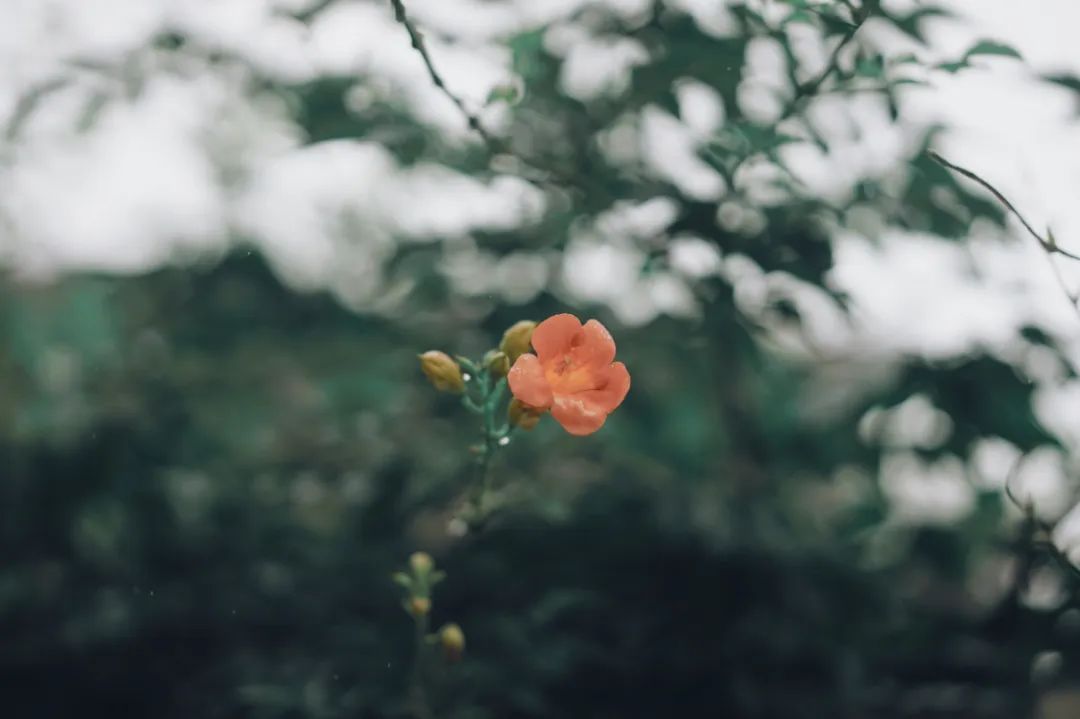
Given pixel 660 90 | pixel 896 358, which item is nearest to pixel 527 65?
pixel 660 90

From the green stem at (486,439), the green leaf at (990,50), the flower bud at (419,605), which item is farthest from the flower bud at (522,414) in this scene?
the green leaf at (990,50)

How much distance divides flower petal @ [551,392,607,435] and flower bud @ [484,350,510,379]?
66mm

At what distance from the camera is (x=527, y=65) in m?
1.06

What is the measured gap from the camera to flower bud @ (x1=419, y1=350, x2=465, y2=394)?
0.97 metres

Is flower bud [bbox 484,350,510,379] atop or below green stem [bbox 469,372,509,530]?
atop

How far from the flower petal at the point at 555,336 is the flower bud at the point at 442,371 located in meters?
0.10

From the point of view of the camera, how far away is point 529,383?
2.92 ft

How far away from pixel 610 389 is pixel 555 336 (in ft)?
0.27

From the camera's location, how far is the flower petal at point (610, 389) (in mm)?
935

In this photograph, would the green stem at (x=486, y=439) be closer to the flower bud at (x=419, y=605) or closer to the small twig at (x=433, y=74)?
the flower bud at (x=419, y=605)

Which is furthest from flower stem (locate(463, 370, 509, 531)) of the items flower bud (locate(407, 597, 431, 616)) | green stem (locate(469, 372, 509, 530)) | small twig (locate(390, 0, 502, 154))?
small twig (locate(390, 0, 502, 154))

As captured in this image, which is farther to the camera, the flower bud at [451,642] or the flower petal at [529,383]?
the flower bud at [451,642]

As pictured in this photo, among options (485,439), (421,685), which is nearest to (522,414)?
(485,439)

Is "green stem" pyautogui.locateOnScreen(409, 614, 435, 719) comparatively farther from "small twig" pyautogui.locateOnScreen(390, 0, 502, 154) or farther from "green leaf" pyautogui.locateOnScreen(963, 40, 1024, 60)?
"green leaf" pyautogui.locateOnScreen(963, 40, 1024, 60)
